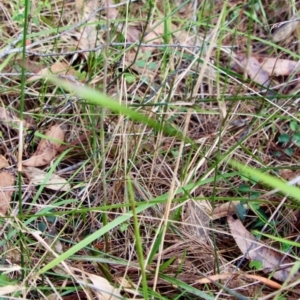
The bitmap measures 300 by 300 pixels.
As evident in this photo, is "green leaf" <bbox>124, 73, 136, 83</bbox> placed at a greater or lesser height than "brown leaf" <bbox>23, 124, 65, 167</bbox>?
greater

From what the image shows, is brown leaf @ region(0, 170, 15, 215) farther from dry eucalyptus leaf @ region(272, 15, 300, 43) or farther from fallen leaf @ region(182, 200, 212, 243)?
dry eucalyptus leaf @ region(272, 15, 300, 43)

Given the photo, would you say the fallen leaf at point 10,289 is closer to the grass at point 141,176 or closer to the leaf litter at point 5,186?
the grass at point 141,176

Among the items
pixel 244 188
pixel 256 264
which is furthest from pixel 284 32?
pixel 256 264

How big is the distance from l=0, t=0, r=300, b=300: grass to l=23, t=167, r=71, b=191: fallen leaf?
0.06 ft

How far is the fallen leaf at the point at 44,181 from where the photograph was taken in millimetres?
1517

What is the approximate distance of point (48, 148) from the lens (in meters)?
1.64

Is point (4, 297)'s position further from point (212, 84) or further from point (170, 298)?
point (212, 84)

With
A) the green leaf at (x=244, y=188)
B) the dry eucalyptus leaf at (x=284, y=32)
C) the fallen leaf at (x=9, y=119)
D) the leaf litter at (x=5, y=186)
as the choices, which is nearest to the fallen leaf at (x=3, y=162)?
the leaf litter at (x=5, y=186)

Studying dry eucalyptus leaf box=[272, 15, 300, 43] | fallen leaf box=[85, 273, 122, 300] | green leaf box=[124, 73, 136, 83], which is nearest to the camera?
fallen leaf box=[85, 273, 122, 300]

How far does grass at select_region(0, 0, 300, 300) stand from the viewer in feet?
4.03

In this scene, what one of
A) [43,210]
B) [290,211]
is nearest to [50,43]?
[43,210]

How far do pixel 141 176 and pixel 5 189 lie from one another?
1.36ft

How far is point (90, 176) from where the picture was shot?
1547mm

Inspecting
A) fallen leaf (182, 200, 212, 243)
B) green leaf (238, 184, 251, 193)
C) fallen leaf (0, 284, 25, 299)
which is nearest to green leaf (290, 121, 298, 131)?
green leaf (238, 184, 251, 193)
